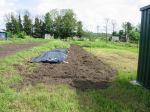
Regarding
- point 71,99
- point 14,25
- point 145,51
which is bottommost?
point 71,99

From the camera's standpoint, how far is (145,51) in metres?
10.2

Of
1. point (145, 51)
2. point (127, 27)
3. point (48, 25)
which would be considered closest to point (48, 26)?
point (48, 25)

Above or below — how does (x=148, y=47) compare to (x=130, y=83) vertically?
above

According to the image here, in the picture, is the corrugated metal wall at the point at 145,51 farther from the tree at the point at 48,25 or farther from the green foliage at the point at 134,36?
the tree at the point at 48,25

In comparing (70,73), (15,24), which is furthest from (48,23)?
(70,73)

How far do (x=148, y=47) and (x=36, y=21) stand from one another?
293 ft

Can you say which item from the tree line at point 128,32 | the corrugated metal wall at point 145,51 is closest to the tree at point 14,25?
the tree line at point 128,32

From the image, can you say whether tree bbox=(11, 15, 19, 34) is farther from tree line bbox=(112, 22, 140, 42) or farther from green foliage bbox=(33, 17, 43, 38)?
tree line bbox=(112, 22, 140, 42)

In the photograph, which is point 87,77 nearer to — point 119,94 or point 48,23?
point 119,94

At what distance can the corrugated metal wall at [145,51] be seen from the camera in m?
9.86

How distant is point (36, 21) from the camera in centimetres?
9744

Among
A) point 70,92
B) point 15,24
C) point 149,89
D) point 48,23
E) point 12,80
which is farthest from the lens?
point 48,23

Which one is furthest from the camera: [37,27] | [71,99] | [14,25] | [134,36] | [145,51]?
[37,27]

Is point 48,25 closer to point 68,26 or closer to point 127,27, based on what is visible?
point 68,26
